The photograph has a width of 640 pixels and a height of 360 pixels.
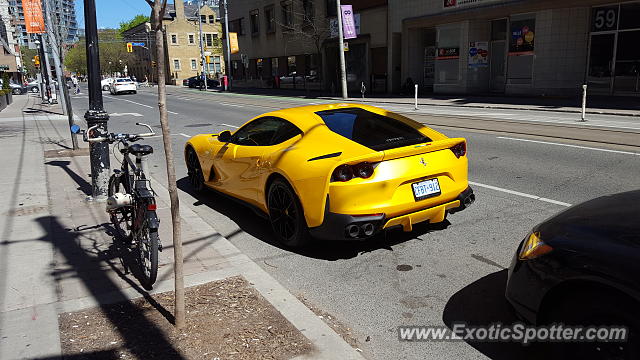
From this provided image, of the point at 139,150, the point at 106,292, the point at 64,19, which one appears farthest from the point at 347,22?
the point at 106,292

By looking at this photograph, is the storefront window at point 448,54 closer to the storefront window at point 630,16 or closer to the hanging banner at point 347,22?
the hanging banner at point 347,22

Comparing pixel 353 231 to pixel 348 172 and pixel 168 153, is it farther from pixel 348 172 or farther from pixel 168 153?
pixel 168 153

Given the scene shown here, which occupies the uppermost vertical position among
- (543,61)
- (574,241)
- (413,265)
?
(543,61)

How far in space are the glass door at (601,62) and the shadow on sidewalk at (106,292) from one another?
898 inches

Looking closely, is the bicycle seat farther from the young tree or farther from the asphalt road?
the asphalt road

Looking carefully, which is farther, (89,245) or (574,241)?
(89,245)

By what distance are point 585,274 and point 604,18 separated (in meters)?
23.2

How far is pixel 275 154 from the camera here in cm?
533

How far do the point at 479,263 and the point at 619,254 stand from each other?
2291 mm

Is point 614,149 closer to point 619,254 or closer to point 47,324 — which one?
point 619,254

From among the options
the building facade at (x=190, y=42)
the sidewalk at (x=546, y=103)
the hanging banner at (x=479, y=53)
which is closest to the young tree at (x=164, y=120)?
the sidewalk at (x=546, y=103)

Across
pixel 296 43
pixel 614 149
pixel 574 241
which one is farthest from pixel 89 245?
pixel 296 43

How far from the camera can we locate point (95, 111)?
723 cm

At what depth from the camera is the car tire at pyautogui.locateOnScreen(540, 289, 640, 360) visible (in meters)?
2.39
